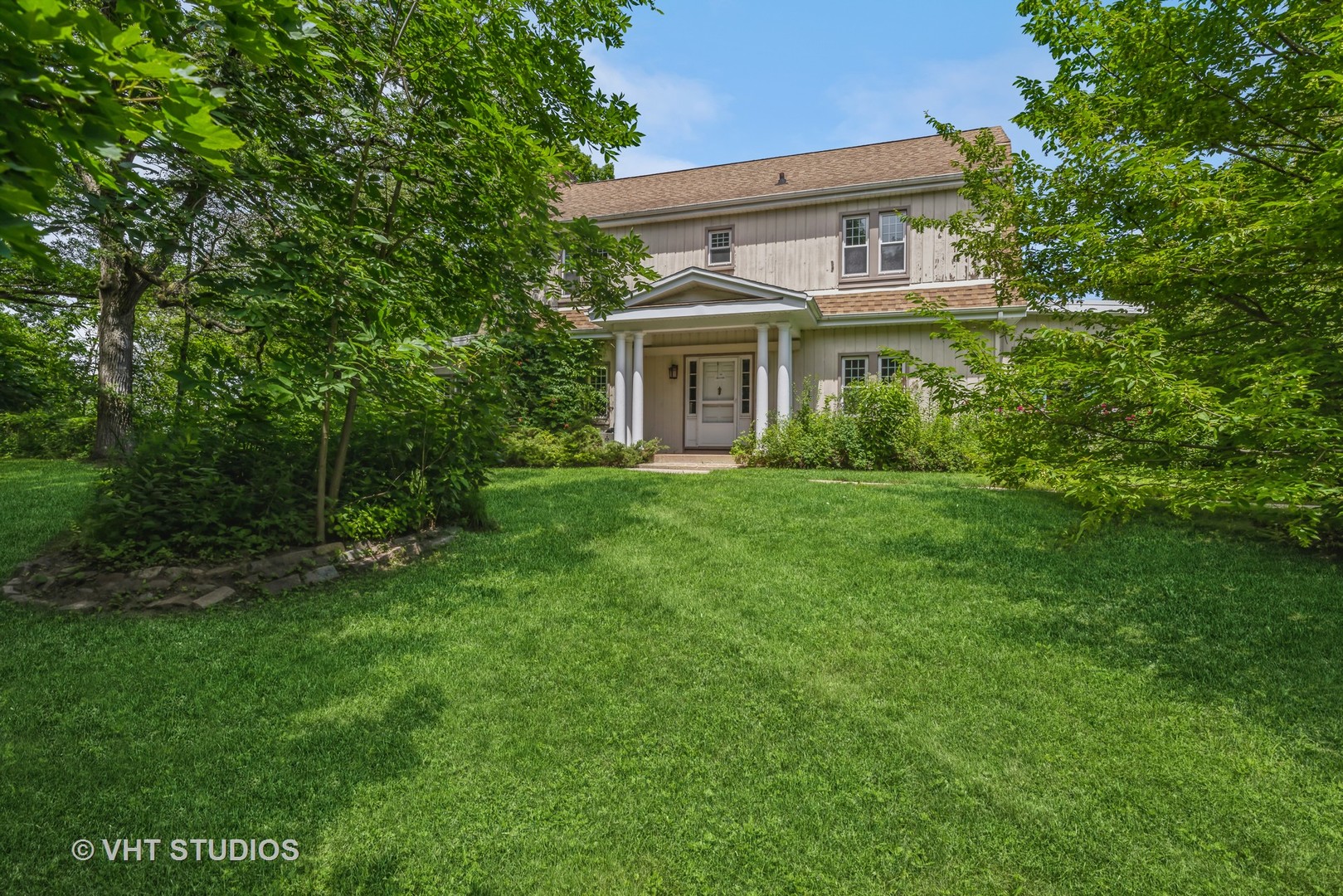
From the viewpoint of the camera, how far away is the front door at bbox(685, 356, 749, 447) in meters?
14.6

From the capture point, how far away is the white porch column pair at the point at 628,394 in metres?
13.1

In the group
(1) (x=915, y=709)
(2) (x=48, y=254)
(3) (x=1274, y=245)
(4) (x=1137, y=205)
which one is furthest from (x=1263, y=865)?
(2) (x=48, y=254)

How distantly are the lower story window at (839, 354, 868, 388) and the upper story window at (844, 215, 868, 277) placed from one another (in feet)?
6.61

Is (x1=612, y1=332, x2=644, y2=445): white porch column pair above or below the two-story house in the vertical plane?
below

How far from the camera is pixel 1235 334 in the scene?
12.5ft

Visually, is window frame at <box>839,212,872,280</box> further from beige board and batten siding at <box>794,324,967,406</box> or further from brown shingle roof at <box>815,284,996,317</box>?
beige board and batten siding at <box>794,324,967,406</box>

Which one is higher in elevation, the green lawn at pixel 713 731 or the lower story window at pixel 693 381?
the lower story window at pixel 693 381

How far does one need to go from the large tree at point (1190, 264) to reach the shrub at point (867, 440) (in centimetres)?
615

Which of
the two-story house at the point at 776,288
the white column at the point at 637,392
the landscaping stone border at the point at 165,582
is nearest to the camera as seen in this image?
the landscaping stone border at the point at 165,582

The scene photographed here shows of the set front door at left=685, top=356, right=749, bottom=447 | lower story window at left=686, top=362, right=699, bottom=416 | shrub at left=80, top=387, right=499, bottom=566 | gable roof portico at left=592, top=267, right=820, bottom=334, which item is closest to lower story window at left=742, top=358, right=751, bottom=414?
front door at left=685, top=356, right=749, bottom=447

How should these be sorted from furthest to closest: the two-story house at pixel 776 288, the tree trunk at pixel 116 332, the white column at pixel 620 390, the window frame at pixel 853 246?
the window frame at pixel 853 246, the white column at pixel 620 390, the two-story house at pixel 776 288, the tree trunk at pixel 116 332

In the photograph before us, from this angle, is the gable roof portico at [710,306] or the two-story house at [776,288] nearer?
the gable roof portico at [710,306]

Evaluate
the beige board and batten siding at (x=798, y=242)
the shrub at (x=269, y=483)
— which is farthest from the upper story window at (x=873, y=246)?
the shrub at (x=269, y=483)

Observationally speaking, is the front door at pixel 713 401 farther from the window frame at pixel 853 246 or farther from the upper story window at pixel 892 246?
the upper story window at pixel 892 246
